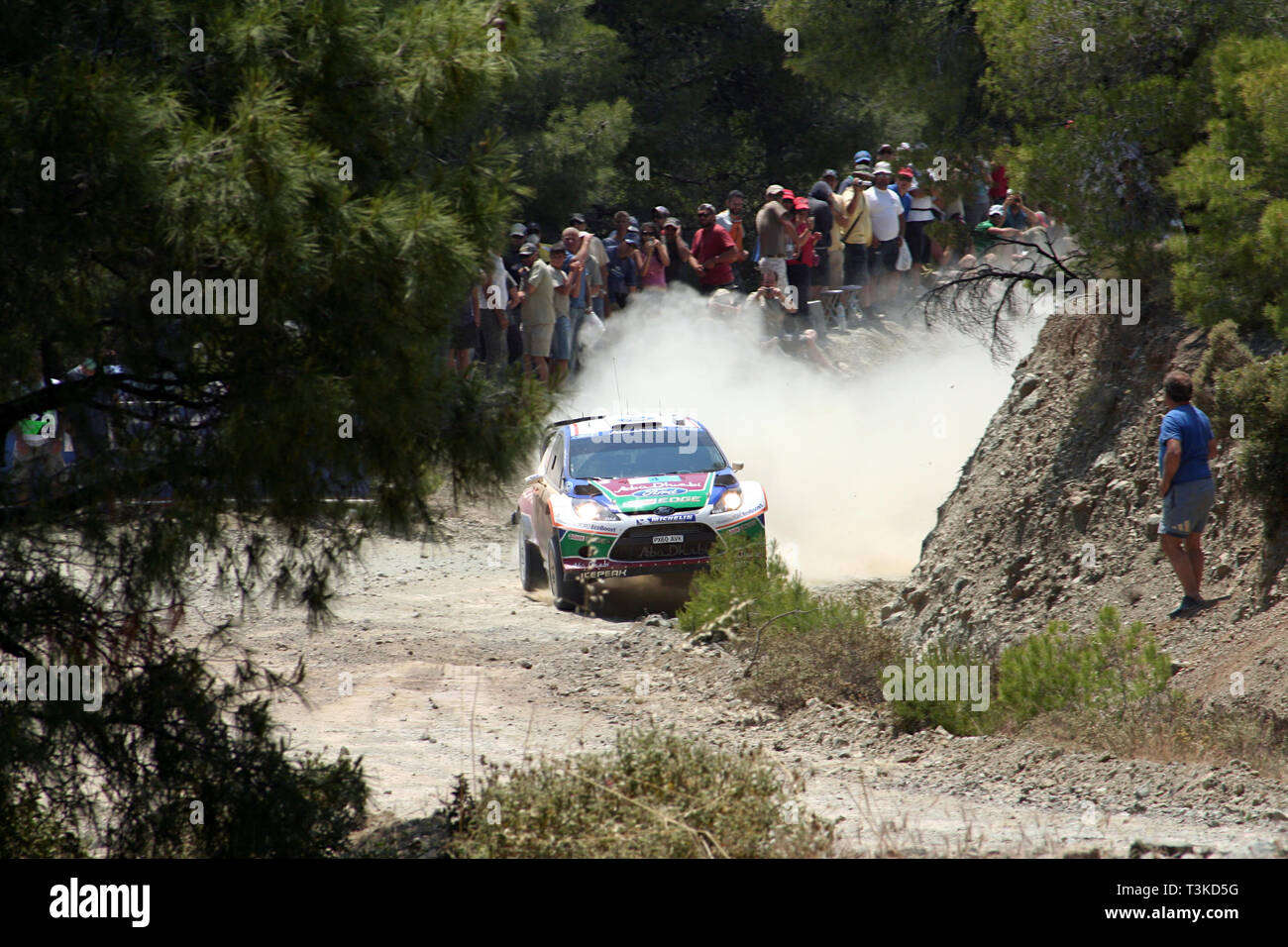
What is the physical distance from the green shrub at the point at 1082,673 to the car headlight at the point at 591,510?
5.35 m

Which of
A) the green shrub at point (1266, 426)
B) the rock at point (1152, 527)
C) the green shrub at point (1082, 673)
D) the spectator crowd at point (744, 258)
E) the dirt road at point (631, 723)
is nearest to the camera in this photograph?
the dirt road at point (631, 723)

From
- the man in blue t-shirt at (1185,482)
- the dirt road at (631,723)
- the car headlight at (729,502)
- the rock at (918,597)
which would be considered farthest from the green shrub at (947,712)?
the car headlight at (729,502)

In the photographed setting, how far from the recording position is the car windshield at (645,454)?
1444cm

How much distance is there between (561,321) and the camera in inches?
773

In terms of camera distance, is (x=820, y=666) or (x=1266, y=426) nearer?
(x=1266, y=426)

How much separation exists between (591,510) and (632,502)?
42 centimetres

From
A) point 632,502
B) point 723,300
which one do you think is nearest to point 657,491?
point 632,502

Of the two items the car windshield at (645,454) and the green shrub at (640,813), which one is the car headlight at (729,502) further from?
the green shrub at (640,813)

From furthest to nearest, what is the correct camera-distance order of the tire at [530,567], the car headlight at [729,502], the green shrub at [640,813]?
1. the tire at [530,567]
2. the car headlight at [729,502]
3. the green shrub at [640,813]

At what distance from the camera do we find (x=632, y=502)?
1377 cm

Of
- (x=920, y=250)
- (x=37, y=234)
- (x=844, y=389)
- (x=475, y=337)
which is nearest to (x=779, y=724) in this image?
(x=37, y=234)

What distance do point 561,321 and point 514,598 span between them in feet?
18.2

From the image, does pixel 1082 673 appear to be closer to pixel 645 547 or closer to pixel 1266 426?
pixel 1266 426
